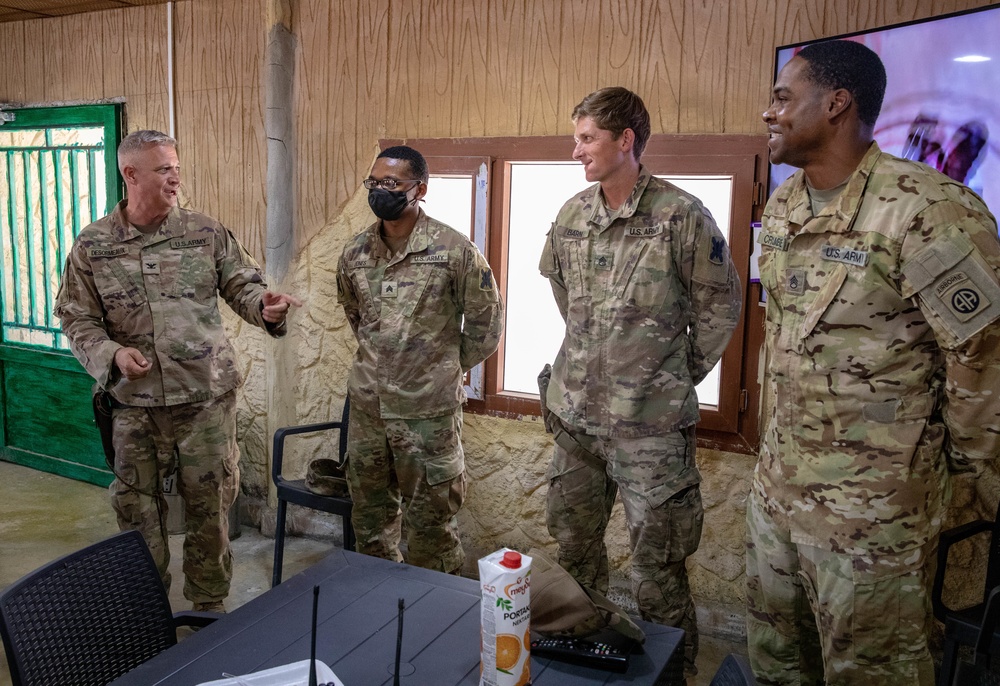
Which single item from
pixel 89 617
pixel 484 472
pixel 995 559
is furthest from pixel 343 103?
pixel 995 559

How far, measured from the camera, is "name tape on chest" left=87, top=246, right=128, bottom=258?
3.03m

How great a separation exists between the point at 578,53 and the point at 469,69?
0.52m

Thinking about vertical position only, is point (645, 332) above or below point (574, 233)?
below

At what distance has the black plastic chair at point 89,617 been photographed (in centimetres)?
160

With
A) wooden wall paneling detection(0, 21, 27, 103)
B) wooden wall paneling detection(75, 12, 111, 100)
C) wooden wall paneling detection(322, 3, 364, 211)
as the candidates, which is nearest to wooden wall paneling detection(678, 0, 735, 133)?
wooden wall paneling detection(322, 3, 364, 211)

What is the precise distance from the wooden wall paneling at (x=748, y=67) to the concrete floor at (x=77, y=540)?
2.04 meters

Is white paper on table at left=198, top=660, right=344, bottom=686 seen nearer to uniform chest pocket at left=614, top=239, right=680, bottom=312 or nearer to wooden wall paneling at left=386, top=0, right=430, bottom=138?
uniform chest pocket at left=614, top=239, right=680, bottom=312

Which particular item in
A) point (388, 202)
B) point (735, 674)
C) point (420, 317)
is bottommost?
point (735, 674)

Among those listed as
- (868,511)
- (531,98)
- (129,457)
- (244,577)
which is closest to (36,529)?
(244,577)

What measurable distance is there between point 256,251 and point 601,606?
315 centimetres

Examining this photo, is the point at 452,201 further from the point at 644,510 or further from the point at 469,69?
the point at 644,510

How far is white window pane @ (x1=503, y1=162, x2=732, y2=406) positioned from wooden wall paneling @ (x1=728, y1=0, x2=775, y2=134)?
673mm

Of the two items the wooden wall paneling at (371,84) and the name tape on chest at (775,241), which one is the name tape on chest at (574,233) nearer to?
the name tape on chest at (775,241)

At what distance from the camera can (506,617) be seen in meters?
1.38
